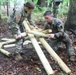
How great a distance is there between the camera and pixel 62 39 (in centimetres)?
693

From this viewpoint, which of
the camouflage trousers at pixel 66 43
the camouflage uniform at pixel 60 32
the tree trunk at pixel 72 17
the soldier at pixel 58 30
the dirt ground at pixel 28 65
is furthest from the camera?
the tree trunk at pixel 72 17

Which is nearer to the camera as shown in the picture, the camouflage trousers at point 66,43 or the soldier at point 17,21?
the soldier at point 17,21

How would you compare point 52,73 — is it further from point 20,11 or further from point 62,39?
point 20,11

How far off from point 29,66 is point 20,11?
167cm

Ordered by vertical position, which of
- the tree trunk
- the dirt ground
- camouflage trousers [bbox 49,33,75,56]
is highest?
the tree trunk

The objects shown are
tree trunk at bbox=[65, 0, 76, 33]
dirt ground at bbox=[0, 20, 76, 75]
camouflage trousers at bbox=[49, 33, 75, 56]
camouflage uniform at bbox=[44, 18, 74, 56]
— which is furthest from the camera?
tree trunk at bbox=[65, 0, 76, 33]

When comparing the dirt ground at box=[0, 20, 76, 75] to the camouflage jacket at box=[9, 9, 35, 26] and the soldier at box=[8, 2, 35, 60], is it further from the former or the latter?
the camouflage jacket at box=[9, 9, 35, 26]

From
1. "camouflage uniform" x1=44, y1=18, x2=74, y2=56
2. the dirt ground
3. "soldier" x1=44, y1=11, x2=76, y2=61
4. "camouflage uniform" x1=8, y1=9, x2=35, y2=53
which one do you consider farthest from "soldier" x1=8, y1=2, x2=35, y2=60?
"camouflage uniform" x1=44, y1=18, x2=74, y2=56

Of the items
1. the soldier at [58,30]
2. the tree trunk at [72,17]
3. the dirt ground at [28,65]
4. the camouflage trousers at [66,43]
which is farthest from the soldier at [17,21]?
the tree trunk at [72,17]

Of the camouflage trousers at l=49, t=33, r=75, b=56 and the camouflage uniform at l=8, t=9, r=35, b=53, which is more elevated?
the camouflage uniform at l=8, t=9, r=35, b=53

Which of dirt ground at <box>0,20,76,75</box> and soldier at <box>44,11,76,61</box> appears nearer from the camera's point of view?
dirt ground at <box>0,20,76,75</box>

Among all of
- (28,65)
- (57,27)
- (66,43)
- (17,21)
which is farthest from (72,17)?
(28,65)

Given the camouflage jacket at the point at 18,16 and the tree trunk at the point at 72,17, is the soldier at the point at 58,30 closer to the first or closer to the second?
the camouflage jacket at the point at 18,16

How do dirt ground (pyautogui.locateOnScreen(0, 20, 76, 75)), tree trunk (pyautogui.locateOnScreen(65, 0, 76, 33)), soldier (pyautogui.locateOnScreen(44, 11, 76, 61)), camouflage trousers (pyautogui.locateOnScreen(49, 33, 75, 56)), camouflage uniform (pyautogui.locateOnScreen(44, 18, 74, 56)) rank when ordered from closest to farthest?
dirt ground (pyautogui.locateOnScreen(0, 20, 76, 75)), soldier (pyautogui.locateOnScreen(44, 11, 76, 61)), camouflage uniform (pyautogui.locateOnScreen(44, 18, 74, 56)), camouflage trousers (pyautogui.locateOnScreen(49, 33, 75, 56)), tree trunk (pyautogui.locateOnScreen(65, 0, 76, 33))
